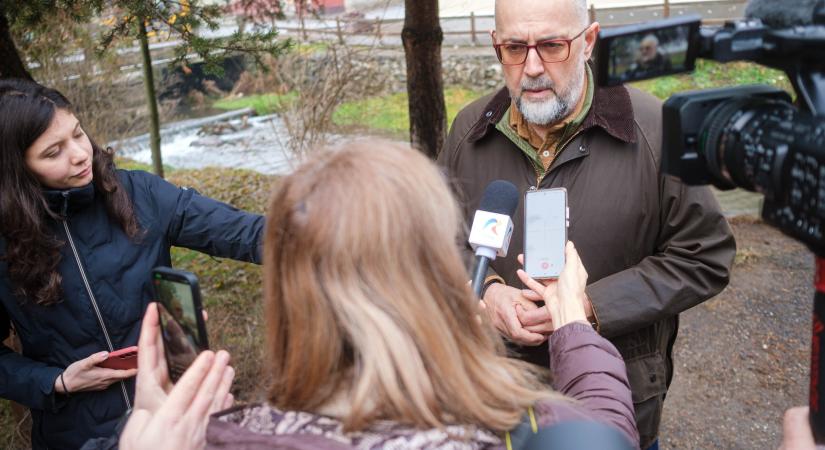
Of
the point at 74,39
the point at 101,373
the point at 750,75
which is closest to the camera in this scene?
the point at 101,373

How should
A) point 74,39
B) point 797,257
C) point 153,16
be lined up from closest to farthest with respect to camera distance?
point 153,16, point 797,257, point 74,39

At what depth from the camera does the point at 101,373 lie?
81.0 inches

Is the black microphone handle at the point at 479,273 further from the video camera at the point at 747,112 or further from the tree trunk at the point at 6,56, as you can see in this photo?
the tree trunk at the point at 6,56

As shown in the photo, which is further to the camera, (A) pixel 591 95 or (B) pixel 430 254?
(A) pixel 591 95

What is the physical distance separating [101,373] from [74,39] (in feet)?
19.7

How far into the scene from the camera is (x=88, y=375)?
205 cm

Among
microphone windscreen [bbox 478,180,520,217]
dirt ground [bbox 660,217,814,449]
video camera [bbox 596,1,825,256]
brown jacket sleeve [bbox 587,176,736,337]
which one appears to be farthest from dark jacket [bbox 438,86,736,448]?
dirt ground [bbox 660,217,814,449]

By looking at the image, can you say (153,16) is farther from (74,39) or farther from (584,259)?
(74,39)

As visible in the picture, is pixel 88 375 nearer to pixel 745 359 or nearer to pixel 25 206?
pixel 25 206

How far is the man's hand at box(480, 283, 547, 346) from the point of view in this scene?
2.12 meters

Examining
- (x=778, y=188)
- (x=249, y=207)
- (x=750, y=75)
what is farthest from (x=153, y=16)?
(x=750, y=75)

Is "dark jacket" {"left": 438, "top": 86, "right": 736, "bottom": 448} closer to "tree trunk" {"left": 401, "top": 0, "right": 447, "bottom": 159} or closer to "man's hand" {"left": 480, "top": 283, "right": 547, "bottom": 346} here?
"man's hand" {"left": 480, "top": 283, "right": 547, "bottom": 346}

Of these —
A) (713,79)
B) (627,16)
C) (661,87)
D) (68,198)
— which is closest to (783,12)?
(68,198)

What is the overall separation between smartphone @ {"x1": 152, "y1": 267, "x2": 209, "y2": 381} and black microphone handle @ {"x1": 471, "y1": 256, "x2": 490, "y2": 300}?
2.00 feet
